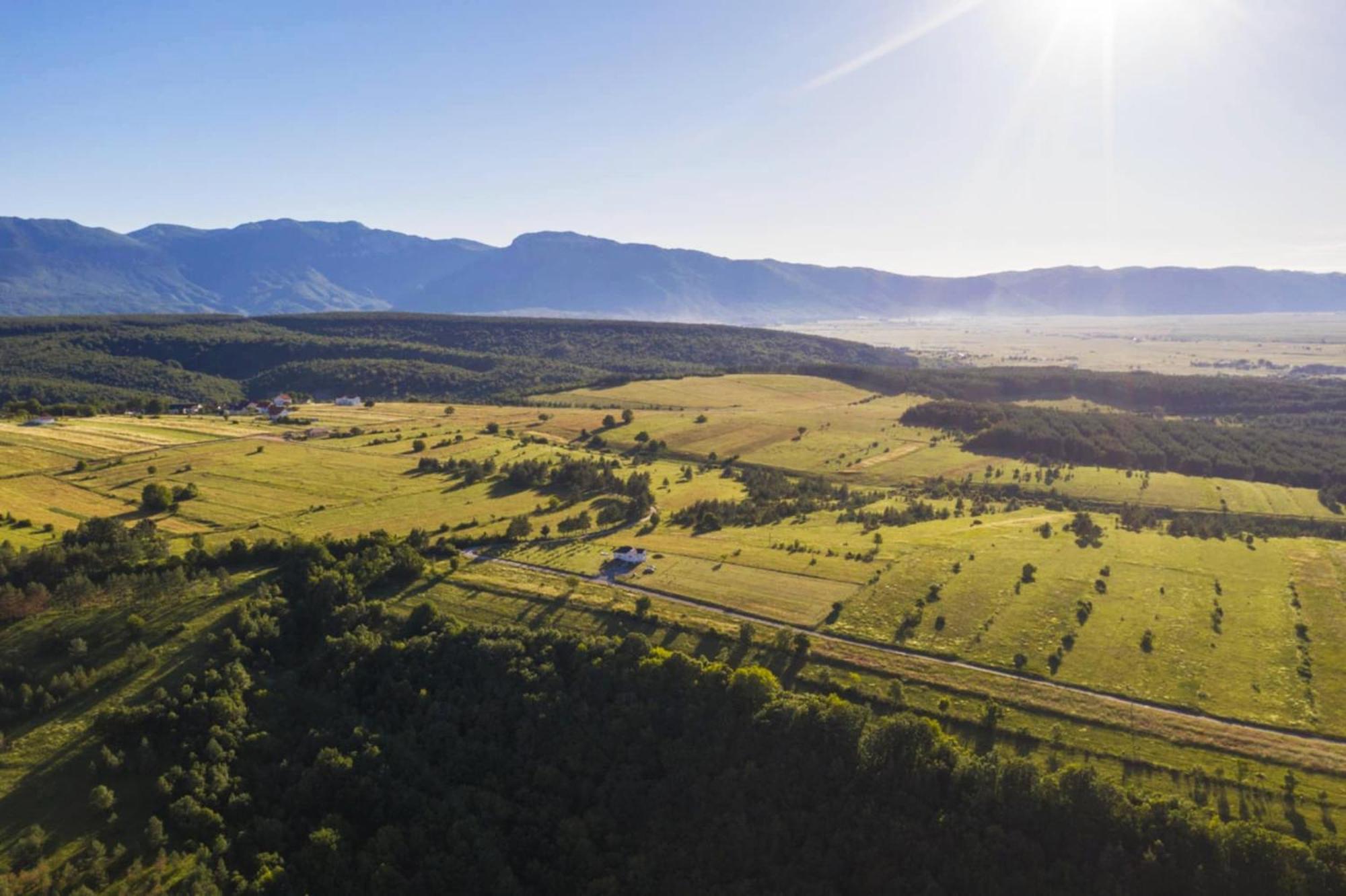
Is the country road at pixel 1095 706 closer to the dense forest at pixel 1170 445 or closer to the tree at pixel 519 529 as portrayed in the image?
the tree at pixel 519 529

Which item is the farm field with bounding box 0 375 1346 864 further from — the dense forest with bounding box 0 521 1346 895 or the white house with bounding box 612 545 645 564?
the dense forest with bounding box 0 521 1346 895

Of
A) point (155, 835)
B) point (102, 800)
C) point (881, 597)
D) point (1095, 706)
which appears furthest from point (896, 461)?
point (102, 800)

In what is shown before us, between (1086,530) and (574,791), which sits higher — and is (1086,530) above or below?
above

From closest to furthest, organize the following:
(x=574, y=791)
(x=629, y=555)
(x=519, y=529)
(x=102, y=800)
Answer: 1. (x=102, y=800)
2. (x=574, y=791)
3. (x=629, y=555)
4. (x=519, y=529)

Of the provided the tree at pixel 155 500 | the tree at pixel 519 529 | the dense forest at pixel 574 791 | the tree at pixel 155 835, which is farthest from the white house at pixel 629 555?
the tree at pixel 155 500

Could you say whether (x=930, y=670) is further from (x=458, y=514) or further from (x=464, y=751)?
(x=458, y=514)

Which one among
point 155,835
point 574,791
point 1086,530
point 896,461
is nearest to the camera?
point 155,835

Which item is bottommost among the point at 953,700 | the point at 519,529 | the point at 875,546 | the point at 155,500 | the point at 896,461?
the point at 896,461

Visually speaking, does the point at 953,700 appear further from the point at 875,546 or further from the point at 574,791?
the point at 875,546

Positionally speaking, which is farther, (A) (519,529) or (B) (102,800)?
(A) (519,529)
